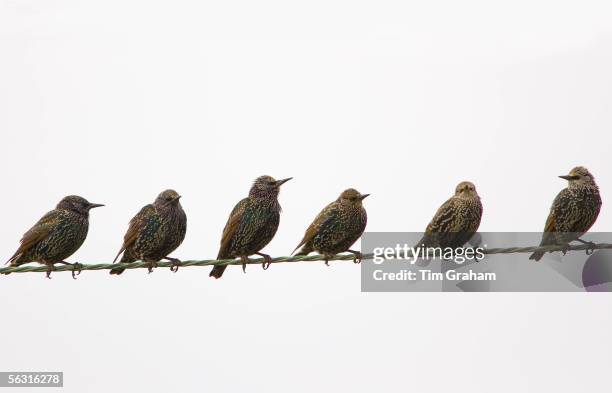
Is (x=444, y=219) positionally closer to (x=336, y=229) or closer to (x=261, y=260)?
(x=336, y=229)

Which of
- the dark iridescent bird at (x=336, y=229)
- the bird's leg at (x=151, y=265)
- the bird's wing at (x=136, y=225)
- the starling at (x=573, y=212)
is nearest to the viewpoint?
the bird's leg at (x=151, y=265)

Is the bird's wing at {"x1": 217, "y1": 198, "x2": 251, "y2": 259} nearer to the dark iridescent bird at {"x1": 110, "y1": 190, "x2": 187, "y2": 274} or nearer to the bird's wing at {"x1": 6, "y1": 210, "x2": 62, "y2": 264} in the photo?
the dark iridescent bird at {"x1": 110, "y1": 190, "x2": 187, "y2": 274}

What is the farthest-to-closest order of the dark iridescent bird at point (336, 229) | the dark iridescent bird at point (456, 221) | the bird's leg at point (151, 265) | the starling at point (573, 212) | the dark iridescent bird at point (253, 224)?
the dark iridescent bird at point (253, 224), the dark iridescent bird at point (336, 229), the starling at point (573, 212), the dark iridescent bird at point (456, 221), the bird's leg at point (151, 265)

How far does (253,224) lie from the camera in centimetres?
1095

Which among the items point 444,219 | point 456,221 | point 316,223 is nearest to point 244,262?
point 316,223

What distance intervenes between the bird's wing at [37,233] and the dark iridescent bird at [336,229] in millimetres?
2748

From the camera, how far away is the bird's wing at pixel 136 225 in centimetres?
1080

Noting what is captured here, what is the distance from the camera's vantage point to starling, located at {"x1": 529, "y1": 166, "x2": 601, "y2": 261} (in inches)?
416

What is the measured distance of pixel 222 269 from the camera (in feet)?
36.3

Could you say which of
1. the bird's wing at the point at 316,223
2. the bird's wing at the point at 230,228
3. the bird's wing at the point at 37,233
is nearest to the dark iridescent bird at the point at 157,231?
the bird's wing at the point at 230,228

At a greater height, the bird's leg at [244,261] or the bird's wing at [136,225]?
the bird's wing at [136,225]

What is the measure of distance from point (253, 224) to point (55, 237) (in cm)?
219

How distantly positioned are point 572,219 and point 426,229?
1539 mm

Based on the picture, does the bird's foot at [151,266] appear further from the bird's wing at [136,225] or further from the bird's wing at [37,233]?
the bird's wing at [37,233]
